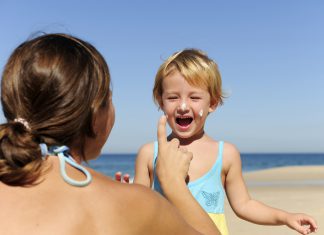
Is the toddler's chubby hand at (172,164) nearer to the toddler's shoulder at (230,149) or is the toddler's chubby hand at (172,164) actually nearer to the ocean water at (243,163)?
the toddler's shoulder at (230,149)

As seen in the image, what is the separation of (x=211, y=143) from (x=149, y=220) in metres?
1.71

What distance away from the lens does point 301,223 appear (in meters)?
3.05

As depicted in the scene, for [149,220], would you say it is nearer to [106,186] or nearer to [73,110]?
[106,186]

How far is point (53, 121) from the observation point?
169 cm

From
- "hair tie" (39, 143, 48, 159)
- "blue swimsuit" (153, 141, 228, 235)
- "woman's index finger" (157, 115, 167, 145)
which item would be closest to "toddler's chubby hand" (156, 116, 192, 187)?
"woman's index finger" (157, 115, 167, 145)

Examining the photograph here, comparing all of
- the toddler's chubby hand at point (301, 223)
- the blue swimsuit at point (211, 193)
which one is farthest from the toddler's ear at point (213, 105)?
the toddler's chubby hand at point (301, 223)

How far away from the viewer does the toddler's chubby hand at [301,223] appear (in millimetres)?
3006

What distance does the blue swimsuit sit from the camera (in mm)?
3109

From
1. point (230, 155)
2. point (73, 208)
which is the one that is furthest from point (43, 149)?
point (230, 155)

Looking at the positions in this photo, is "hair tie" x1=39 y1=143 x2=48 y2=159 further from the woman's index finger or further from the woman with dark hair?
the woman's index finger

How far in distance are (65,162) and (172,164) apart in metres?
0.50

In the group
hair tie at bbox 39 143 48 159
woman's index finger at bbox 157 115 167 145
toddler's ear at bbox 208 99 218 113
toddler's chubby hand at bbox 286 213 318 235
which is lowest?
toddler's chubby hand at bbox 286 213 318 235

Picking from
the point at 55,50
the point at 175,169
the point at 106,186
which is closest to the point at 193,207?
the point at 175,169

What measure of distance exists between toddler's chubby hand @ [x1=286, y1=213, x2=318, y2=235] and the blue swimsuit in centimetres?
42
